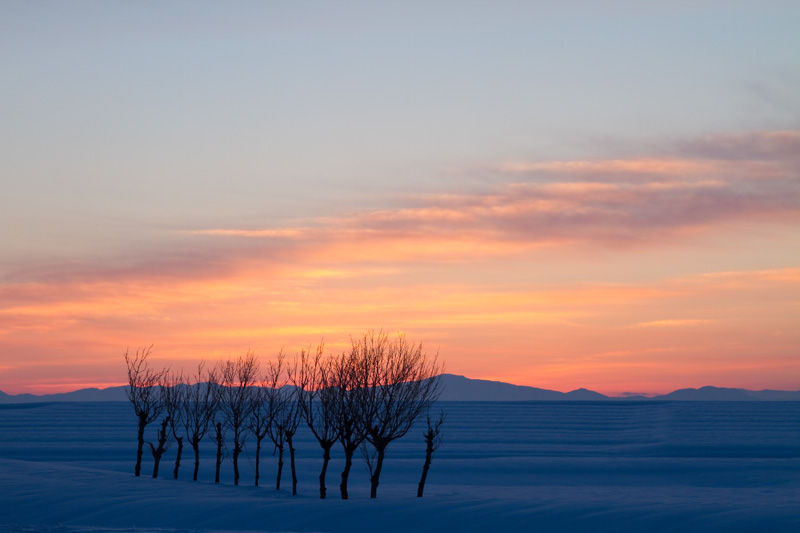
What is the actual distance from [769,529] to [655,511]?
3.88 m

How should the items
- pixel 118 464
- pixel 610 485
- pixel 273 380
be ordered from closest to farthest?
1. pixel 273 380
2. pixel 610 485
3. pixel 118 464

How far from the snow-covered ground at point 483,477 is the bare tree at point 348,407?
88.3 inches

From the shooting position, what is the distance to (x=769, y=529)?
22781mm

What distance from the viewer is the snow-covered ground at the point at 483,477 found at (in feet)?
88.1

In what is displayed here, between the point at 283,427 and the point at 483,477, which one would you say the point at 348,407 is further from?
the point at 483,477

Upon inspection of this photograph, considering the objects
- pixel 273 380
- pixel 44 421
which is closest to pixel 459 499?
pixel 273 380

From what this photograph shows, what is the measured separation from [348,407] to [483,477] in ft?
81.5

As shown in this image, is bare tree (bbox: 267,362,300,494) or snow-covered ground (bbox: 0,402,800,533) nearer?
snow-covered ground (bbox: 0,402,800,533)

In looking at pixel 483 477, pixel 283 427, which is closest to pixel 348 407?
pixel 283 427

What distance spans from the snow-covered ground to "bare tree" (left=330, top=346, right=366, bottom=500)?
2242 millimetres

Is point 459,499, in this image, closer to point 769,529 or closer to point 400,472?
point 769,529

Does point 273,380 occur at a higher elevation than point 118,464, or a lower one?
higher

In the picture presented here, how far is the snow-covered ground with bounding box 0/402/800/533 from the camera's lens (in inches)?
1057

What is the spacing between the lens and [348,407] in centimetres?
3522
